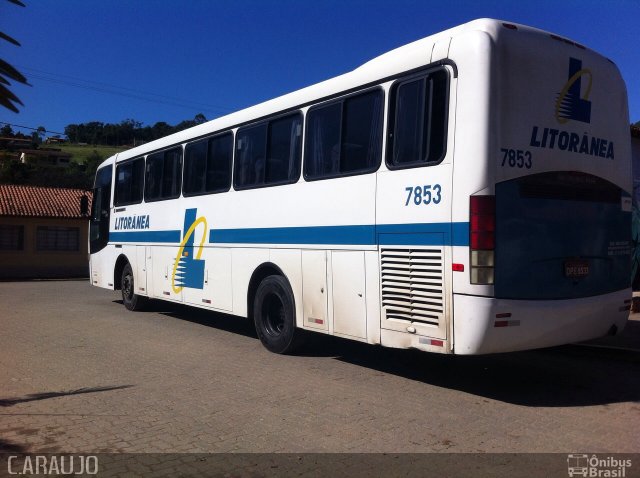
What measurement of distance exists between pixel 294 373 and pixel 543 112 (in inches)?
165

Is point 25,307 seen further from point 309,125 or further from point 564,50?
point 564,50

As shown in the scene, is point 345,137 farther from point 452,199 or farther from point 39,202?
point 39,202

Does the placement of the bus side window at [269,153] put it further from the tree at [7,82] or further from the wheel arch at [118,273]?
the wheel arch at [118,273]

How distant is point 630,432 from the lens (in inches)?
199

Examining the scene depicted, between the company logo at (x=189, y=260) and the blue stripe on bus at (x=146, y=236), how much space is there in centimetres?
30

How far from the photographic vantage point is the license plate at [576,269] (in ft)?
19.8

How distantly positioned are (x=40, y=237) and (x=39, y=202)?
8.82 feet

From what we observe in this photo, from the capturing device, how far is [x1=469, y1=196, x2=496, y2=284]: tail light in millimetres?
5531

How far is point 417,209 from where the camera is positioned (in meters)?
6.08

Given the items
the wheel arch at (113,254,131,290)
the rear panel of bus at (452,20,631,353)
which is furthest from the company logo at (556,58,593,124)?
the wheel arch at (113,254,131,290)

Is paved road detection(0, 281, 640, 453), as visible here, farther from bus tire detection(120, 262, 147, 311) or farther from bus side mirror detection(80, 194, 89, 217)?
bus side mirror detection(80, 194, 89, 217)

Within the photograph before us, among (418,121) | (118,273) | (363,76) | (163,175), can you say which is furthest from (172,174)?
(418,121)

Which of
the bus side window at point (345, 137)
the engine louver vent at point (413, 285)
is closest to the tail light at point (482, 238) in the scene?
the engine louver vent at point (413, 285)

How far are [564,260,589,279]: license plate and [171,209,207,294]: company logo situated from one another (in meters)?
6.08
